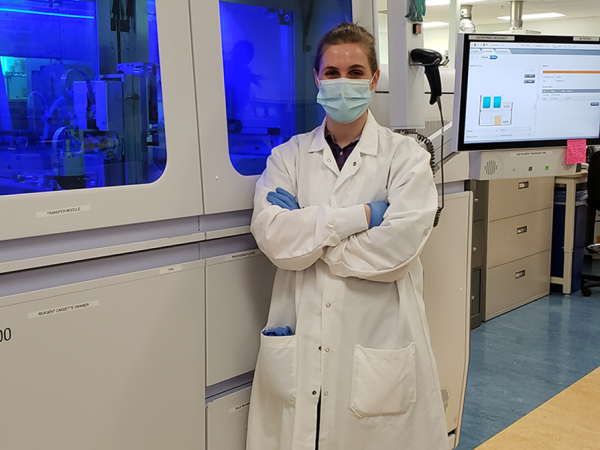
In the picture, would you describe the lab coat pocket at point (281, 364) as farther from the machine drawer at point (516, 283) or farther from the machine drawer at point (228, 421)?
the machine drawer at point (516, 283)

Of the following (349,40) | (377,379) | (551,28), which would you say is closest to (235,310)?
(377,379)

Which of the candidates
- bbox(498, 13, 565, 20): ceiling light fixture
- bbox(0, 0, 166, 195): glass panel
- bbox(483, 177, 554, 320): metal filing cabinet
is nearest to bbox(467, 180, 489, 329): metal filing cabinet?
bbox(483, 177, 554, 320): metal filing cabinet

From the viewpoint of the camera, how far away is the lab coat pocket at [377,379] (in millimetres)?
1648

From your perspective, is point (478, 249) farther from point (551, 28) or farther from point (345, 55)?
point (551, 28)

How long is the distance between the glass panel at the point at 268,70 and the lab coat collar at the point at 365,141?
19 centimetres

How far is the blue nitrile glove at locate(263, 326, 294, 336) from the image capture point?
1.72 m

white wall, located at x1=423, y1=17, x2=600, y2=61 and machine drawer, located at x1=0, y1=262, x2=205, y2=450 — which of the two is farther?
white wall, located at x1=423, y1=17, x2=600, y2=61

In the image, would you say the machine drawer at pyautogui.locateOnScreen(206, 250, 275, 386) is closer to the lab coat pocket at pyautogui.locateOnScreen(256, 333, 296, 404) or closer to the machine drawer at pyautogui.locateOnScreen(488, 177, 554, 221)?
the lab coat pocket at pyautogui.locateOnScreen(256, 333, 296, 404)

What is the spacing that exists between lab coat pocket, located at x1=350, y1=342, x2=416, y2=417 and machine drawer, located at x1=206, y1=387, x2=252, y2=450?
363mm

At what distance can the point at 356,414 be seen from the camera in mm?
1668

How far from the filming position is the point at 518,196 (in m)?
4.63

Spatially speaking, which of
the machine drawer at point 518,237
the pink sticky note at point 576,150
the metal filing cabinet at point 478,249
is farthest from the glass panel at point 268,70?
the machine drawer at point 518,237

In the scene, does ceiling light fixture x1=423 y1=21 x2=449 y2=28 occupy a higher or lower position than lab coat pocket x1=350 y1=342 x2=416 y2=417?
higher

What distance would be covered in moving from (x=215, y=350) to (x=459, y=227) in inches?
43.9
